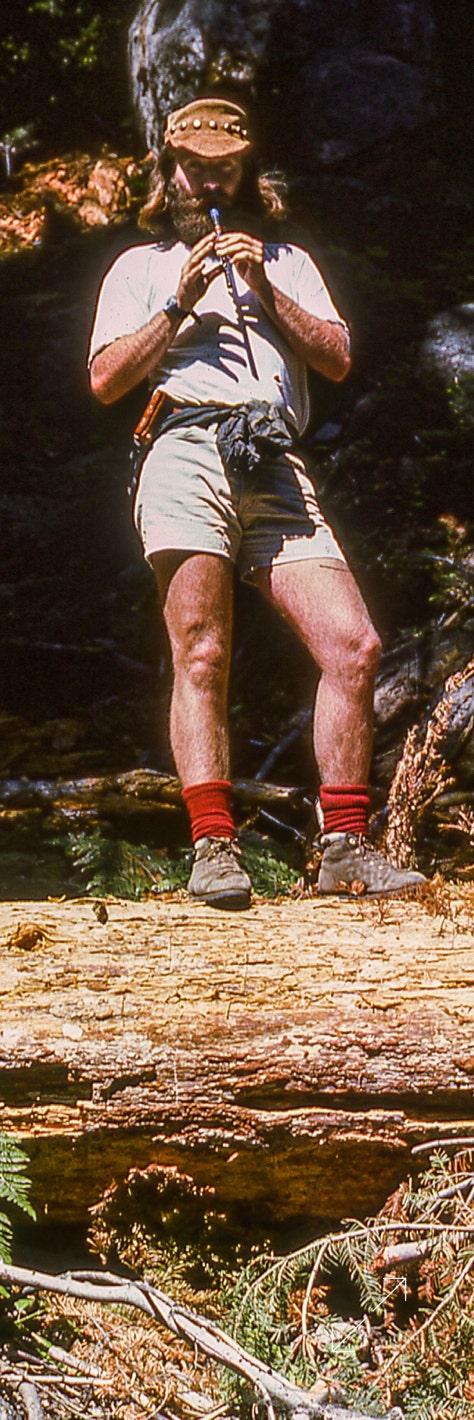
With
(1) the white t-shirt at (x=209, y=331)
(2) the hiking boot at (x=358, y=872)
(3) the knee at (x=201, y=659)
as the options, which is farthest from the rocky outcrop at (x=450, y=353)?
(2) the hiking boot at (x=358, y=872)

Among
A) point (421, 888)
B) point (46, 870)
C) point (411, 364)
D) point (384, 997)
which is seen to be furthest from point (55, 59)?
point (384, 997)

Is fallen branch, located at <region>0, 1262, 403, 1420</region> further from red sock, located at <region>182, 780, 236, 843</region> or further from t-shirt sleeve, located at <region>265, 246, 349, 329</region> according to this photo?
t-shirt sleeve, located at <region>265, 246, 349, 329</region>

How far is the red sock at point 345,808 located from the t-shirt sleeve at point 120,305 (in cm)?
128

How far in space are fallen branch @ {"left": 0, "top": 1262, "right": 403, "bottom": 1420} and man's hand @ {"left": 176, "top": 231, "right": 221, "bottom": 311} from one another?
2.25m

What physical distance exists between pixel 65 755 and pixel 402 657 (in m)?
0.98

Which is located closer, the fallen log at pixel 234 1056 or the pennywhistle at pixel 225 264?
the fallen log at pixel 234 1056

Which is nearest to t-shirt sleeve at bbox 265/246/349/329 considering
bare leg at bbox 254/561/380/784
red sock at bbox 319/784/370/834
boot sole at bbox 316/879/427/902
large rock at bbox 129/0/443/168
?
large rock at bbox 129/0/443/168

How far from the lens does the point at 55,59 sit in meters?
2.92

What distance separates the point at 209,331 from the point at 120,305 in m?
0.24

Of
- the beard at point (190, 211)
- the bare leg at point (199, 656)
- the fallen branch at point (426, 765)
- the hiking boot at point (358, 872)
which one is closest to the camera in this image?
the hiking boot at point (358, 872)

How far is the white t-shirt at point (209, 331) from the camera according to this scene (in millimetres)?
2617

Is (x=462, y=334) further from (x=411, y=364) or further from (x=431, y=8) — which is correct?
(x=431, y=8)

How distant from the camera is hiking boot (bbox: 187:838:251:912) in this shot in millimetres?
2305

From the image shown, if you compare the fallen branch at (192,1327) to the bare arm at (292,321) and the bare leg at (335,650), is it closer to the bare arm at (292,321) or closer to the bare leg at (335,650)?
the bare leg at (335,650)
